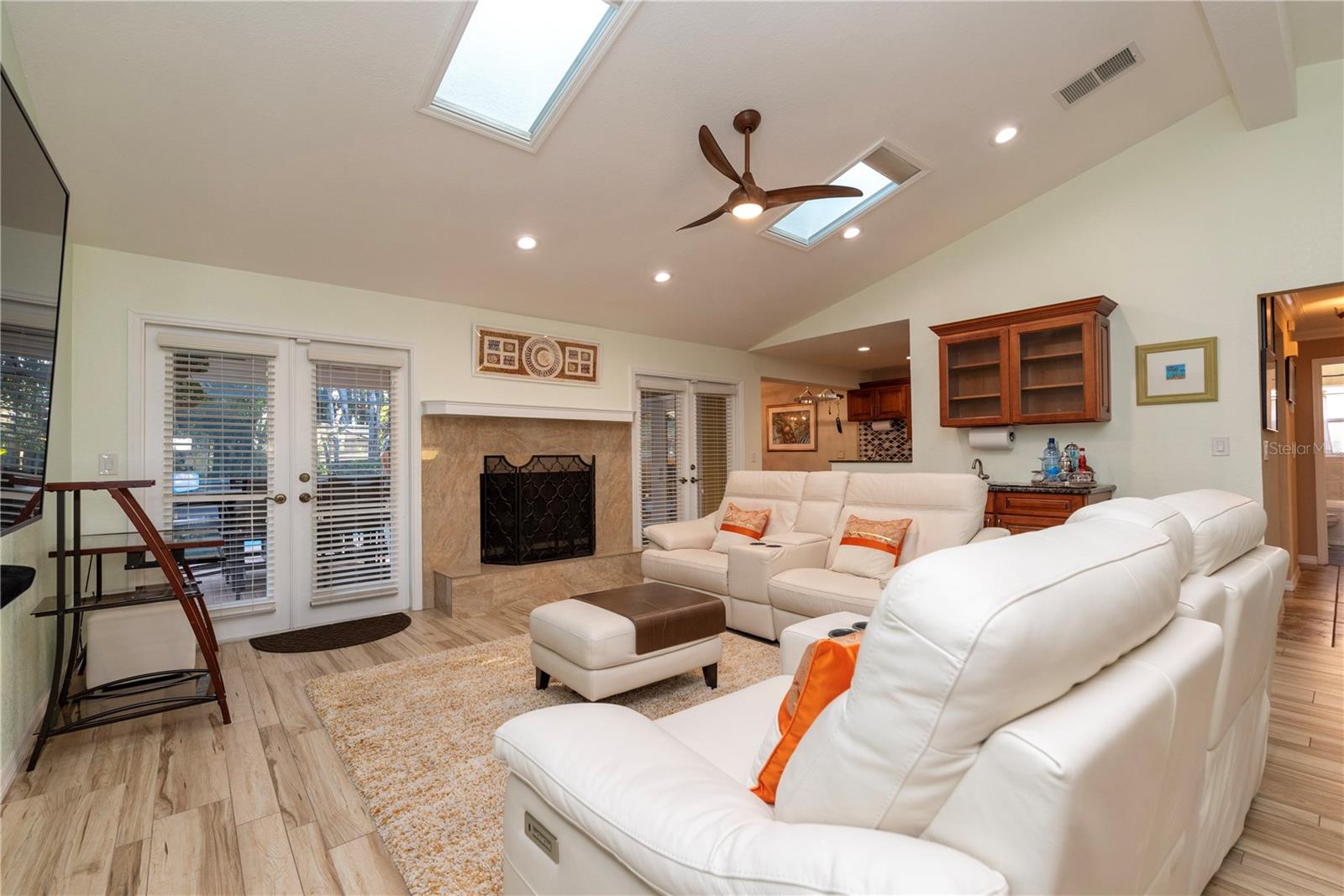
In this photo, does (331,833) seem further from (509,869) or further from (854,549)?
(854,549)

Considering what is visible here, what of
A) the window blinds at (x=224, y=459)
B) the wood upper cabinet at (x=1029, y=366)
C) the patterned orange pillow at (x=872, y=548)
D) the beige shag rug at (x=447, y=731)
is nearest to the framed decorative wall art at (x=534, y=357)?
the window blinds at (x=224, y=459)

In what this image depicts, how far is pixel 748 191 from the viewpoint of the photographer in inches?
117

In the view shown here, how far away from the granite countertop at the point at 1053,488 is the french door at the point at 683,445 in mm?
2457

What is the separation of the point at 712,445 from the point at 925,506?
3114 mm

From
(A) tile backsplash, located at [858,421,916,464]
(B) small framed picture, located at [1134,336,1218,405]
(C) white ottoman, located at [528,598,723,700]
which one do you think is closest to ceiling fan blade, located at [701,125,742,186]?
(C) white ottoman, located at [528,598,723,700]

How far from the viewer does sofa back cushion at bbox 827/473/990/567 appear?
345 cm

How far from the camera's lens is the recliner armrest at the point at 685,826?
698 mm

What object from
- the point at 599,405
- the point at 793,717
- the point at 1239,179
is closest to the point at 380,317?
the point at 599,405

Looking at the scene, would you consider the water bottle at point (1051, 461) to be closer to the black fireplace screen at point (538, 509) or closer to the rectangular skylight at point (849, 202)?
the rectangular skylight at point (849, 202)

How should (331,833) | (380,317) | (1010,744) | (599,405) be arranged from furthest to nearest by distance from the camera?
(599,405) < (380,317) < (331,833) < (1010,744)

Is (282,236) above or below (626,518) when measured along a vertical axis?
above

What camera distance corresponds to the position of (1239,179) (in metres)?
3.68

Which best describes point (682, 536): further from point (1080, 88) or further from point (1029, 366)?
point (1080, 88)

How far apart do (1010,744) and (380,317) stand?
453cm
